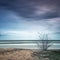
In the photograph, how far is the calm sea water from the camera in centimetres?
247

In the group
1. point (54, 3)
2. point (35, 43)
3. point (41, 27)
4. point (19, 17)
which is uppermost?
point (54, 3)

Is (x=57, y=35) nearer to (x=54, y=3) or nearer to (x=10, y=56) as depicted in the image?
(x=54, y=3)

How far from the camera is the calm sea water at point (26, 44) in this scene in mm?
2471

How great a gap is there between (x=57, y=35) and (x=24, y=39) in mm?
673

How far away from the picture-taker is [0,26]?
2.43 metres

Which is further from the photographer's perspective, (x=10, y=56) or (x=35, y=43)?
(x=35, y=43)

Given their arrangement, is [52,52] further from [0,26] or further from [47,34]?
[0,26]

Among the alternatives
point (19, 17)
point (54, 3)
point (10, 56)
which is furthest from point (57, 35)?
point (10, 56)

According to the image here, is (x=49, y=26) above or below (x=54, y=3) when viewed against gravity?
below

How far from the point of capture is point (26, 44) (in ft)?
8.41

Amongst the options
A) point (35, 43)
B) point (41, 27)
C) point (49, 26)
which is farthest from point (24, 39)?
point (49, 26)

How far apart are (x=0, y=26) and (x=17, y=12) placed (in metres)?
0.44

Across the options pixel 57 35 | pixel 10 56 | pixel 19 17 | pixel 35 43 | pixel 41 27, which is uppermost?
pixel 19 17

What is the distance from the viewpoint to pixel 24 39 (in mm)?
2484
